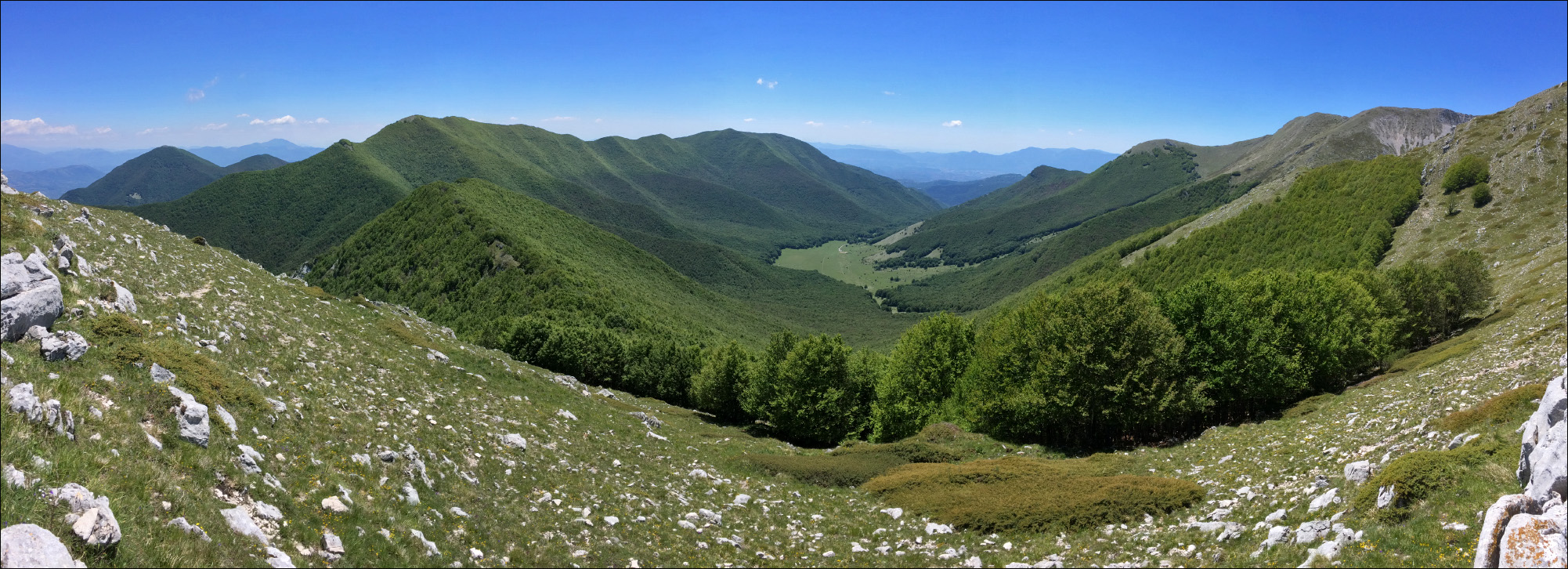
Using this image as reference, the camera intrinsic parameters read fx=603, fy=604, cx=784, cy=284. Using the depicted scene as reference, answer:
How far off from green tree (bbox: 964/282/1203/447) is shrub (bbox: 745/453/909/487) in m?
11.6

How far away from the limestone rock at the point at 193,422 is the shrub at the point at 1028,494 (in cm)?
2198

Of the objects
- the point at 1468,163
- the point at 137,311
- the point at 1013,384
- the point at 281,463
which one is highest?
the point at 1468,163

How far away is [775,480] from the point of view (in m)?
29.5

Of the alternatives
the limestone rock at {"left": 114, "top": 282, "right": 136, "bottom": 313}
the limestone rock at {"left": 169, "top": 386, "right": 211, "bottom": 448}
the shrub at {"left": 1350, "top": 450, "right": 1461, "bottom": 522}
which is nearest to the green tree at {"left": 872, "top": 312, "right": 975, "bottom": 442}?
the shrub at {"left": 1350, "top": 450, "right": 1461, "bottom": 522}

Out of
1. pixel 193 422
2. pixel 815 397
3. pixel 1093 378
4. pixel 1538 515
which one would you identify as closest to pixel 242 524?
pixel 193 422

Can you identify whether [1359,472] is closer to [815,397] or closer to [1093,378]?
[1093,378]

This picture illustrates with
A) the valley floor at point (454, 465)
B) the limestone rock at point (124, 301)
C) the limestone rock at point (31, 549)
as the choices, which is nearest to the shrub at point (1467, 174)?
the valley floor at point (454, 465)

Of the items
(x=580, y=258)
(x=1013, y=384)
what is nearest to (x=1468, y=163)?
(x=1013, y=384)

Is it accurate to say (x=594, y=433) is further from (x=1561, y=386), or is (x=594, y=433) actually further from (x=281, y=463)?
(x=1561, y=386)

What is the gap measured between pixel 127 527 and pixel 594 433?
22.2 metres

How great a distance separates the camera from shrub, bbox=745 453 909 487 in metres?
29.8

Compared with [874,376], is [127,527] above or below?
above

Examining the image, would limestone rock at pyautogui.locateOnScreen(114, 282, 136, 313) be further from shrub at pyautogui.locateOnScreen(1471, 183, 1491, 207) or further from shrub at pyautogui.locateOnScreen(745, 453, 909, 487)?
shrub at pyautogui.locateOnScreen(1471, 183, 1491, 207)

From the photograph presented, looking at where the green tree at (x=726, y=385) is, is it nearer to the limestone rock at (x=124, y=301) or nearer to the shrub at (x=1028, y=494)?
the shrub at (x=1028, y=494)
